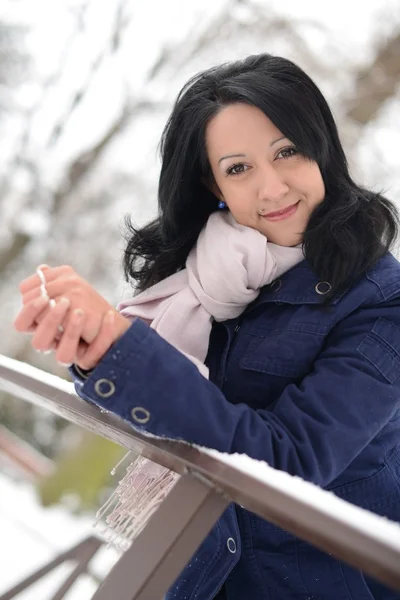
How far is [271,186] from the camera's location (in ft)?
3.25

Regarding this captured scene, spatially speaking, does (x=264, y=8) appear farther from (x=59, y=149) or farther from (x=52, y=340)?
(x=52, y=340)

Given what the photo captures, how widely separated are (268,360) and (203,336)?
0.14 metres

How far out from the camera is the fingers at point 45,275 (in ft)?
2.32

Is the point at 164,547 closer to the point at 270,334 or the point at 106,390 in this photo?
the point at 106,390

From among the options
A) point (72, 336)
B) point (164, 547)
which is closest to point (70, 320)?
point (72, 336)

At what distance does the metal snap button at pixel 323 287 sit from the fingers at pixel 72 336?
40cm

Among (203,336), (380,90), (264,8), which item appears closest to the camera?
(203,336)

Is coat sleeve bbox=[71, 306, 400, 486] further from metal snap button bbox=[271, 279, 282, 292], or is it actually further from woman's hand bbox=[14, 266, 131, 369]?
metal snap button bbox=[271, 279, 282, 292]

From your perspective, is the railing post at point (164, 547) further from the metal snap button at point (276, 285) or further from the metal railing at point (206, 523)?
the metal snap button at point (276, 285)

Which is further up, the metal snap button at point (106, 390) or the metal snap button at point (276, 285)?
the metal snap button at point (106, 390)

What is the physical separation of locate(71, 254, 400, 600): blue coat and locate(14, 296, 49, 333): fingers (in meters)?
0.09

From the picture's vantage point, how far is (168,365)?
0.69 meters

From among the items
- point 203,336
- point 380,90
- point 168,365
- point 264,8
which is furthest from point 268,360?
point 264,8

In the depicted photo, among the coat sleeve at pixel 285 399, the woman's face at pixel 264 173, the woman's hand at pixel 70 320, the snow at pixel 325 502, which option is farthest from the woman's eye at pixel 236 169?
the snow at pixel 325 502
